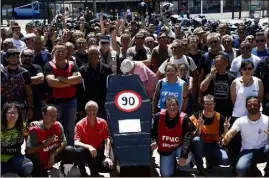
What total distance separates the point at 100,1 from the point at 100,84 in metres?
35.0

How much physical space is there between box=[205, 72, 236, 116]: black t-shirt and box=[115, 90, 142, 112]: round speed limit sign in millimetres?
1058

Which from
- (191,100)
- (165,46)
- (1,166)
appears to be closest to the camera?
(1,166)

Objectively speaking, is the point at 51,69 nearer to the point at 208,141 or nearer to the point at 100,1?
the point at 208,141

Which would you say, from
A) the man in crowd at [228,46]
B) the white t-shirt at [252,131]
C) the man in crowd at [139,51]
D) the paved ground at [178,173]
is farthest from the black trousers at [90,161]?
the man in crowd at [228,46]

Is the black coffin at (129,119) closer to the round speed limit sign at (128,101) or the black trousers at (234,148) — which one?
the round speed limit sign at (128,101)

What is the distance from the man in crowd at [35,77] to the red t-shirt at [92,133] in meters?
0.95

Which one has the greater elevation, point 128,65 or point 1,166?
point 128,65

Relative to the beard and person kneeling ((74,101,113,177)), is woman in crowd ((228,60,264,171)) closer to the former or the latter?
the beard

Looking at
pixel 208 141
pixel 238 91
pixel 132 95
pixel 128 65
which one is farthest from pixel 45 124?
pixel 238 91

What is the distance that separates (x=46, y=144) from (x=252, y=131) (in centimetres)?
236

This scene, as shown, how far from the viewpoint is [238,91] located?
251 inches

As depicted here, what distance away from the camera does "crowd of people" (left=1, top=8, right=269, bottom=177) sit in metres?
5.82

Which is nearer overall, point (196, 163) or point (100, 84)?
point (196, 163)

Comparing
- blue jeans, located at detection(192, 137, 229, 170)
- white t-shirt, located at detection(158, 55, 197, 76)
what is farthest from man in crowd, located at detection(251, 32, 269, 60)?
blue jeans, located at detection(192, 137, 229, 170)
